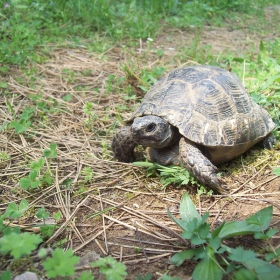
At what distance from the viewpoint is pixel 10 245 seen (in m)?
1.58

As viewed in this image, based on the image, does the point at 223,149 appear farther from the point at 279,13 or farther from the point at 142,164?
the point at 279,13

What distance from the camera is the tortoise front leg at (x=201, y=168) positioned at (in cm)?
252

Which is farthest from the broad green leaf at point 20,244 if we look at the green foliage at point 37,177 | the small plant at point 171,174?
the small plant at point 171,174

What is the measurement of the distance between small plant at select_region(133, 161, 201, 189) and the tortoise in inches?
2.7

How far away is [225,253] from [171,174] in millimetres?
936

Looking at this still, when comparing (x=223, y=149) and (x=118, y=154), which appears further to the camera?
(x=118, y=154)

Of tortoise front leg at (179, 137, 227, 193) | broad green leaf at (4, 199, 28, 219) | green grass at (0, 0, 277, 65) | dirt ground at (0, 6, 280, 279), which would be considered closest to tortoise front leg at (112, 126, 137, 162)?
dirt ground at (0, 6, 280, 279)

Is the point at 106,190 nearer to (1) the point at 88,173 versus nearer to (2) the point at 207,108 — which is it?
(1) the point at 88,173

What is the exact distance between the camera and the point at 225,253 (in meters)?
1.90

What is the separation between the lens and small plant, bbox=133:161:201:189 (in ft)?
8.69

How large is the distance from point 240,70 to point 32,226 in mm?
3207

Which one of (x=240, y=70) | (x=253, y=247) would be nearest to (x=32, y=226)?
(x=253, y=247)

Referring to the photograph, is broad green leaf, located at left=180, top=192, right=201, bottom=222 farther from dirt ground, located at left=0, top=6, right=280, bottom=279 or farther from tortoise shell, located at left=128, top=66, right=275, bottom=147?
tortoise shell, located at left=128, top=66, right=275, bottom=147

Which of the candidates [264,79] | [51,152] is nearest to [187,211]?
[51,152]
